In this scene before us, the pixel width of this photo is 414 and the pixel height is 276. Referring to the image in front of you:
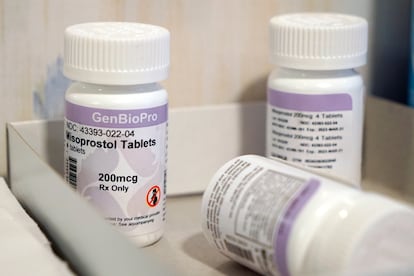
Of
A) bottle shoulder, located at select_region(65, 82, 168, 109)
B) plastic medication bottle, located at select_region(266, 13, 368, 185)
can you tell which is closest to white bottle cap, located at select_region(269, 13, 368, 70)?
plastic medication bottle, located at select_region(266, 13, 368, 185)

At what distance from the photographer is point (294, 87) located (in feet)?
1.80

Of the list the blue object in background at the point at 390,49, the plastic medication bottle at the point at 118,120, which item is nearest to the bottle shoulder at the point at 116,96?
the plastic medication bottle at the point at 118,120

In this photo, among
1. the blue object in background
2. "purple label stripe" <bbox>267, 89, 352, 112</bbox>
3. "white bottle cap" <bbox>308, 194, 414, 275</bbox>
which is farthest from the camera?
the blue object in background

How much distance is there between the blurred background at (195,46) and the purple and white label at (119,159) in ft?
0.24

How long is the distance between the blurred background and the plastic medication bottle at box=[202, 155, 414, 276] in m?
0.16

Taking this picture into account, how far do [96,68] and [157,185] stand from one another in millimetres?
81

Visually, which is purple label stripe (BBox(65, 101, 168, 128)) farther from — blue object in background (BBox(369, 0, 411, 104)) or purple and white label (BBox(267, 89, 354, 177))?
blue object in background (BBox(369, 0, 411, 104))

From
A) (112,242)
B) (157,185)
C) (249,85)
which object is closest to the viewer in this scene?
(112,242)

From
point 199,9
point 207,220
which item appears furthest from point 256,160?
point 199,9

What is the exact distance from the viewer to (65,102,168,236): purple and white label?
1.57ft

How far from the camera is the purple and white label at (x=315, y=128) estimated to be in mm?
545

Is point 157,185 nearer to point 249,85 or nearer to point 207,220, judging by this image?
point 207,220

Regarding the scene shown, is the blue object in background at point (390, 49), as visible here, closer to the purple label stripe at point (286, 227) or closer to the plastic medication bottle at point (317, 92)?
the plastic medication bottle at point (317, 92)

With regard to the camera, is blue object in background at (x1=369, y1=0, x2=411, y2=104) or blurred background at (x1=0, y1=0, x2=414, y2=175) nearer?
blurred background at (x1=0, y1=0, x2=414, y2=175)
